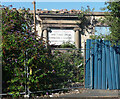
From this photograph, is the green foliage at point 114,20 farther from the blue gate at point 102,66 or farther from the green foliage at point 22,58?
the green foliage at point 22,58

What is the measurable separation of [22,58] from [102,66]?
282 cm

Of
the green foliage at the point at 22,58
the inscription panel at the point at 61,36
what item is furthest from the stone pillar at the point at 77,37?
the green foliage at the point at 22,58

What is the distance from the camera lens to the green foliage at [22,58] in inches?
211

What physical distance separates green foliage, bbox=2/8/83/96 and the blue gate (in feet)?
4.33

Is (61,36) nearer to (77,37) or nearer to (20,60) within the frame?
(77,37)

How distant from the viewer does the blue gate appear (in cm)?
627

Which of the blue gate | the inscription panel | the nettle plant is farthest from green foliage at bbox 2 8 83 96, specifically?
the inscription panel

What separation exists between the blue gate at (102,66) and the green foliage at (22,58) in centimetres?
132

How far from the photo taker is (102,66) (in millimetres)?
6316

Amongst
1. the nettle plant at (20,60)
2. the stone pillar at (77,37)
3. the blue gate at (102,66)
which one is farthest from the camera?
the stone pillar at (77,37)

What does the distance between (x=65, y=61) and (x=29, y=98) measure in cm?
190

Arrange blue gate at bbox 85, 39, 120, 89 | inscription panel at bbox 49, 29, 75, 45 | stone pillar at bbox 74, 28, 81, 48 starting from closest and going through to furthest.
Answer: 1. blue gate at bbox 85, 39, 120, 89
2. stone pillar at bbox 74, 28, 81, 48
3. inscription panel at bbox 49, 29, 75, 45

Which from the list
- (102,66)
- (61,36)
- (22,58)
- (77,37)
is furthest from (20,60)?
(77,37)

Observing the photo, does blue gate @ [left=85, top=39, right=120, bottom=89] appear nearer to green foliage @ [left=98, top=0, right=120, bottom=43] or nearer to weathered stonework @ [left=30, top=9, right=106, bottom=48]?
green foliage @ [left=98, top=0, right=120, bottom=43]
